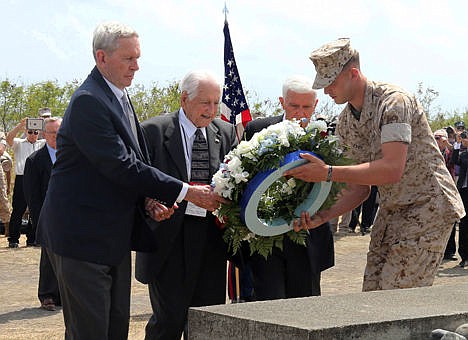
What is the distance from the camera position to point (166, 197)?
5.45 m

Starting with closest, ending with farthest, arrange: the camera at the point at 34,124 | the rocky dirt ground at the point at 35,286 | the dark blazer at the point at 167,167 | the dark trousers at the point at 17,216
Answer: the dark blazer at the point at 167,167, the rocky dirt ground at the point at 35,286, the dark trousers at the point at 17,216, the camera at the point at 34,124

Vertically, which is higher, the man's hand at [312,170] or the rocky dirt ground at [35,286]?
the man's hand at [312,170]

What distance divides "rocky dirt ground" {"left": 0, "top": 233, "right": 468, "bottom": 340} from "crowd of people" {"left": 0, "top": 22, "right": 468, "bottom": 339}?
5.95 ft

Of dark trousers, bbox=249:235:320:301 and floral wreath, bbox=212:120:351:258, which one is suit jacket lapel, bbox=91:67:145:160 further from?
dark trousers, bbox=249:235:320:301

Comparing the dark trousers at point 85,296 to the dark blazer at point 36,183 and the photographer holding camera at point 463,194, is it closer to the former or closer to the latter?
the dark blazer at point 36,183

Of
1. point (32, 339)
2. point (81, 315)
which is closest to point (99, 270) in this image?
Result: point (81, 315)

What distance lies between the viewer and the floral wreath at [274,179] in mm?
5609

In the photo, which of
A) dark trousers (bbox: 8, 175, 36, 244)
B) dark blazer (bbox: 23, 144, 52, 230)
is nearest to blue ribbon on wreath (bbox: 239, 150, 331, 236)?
dark blazer (bbox: 23, 144, 52, 230)

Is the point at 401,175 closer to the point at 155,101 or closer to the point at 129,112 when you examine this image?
the point at 129,112

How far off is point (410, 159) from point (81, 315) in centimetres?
205

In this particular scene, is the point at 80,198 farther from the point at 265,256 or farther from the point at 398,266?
the point at 398,266

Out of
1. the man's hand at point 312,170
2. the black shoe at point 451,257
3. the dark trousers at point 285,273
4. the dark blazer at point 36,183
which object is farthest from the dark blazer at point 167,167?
the black shoe at point 451,257

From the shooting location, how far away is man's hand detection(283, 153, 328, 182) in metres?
5.48

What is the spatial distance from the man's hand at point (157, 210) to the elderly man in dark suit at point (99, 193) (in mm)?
142
